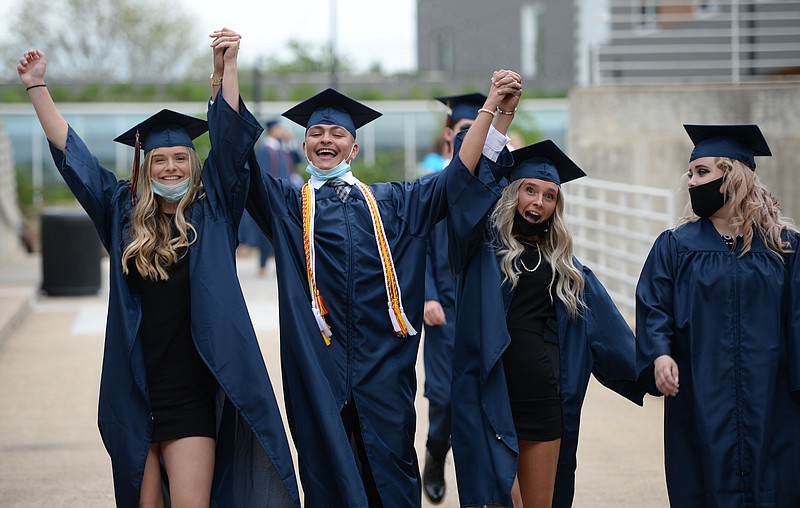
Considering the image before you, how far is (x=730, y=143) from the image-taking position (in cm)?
474

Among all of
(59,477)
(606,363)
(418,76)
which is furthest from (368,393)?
(418,76)

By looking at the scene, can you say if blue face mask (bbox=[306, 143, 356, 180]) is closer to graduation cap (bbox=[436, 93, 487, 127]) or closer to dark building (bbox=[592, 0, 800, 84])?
graduation cap (bbox=[436, 93, 487, 127])

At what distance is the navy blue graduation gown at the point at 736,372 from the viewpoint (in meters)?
4.51

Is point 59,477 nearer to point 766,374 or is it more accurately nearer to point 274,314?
point 766,374

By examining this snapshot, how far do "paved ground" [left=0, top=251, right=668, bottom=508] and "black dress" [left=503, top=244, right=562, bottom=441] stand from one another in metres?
1.59

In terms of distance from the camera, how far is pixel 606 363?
4.98 meters

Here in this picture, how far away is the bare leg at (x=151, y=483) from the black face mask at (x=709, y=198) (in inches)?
93.7

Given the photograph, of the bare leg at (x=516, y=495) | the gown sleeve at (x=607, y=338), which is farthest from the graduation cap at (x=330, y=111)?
the bare leg at (x=516, y=495)

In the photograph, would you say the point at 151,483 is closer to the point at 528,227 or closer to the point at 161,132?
the point at 161,132

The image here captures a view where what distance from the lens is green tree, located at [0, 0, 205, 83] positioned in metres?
42.5

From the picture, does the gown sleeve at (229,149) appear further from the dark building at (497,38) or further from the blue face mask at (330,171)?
the dark building at (497,38)

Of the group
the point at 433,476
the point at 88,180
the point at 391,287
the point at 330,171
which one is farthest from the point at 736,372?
the point at 88,180

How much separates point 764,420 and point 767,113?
809 cm

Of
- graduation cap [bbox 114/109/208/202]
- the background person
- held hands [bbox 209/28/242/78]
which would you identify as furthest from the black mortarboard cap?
the background person
